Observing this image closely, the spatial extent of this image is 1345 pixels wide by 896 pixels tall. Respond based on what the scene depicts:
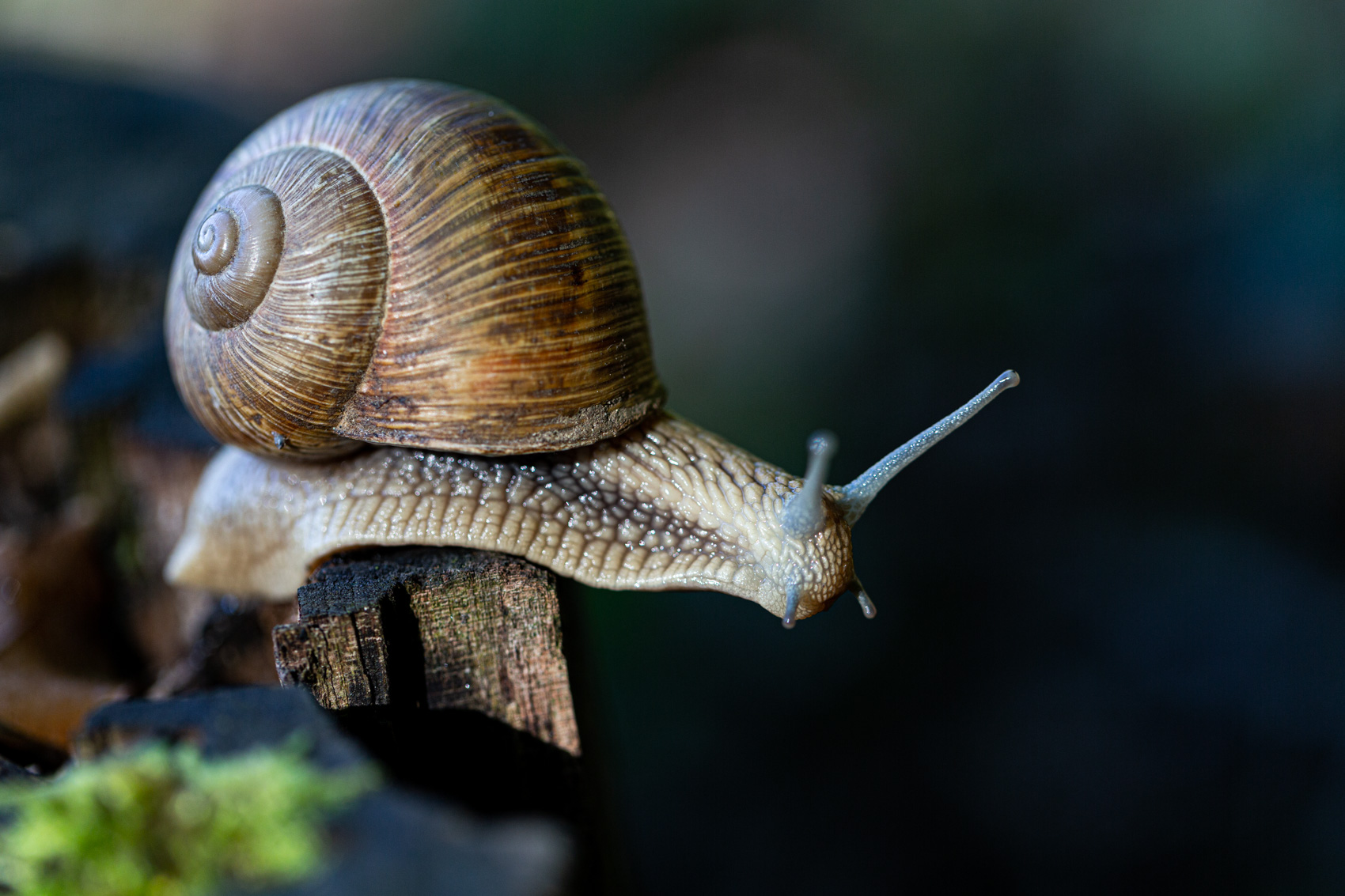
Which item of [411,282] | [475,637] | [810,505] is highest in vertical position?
[411,282]

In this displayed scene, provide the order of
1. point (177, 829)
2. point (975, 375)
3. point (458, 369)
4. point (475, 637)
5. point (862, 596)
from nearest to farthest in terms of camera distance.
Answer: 1. point (177, 829)
2. point (475, 637)
3. point (458, 369)
4. point (862, 596)
5. point (975, 375)

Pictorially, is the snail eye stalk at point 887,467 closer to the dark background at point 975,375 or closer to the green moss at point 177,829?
the green moss at point 177,829

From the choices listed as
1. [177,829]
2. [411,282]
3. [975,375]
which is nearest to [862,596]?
[411,282]

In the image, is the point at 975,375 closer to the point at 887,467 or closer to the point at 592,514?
the point at 887,467

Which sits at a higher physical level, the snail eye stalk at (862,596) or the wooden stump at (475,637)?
the wooden stump at (475,637)

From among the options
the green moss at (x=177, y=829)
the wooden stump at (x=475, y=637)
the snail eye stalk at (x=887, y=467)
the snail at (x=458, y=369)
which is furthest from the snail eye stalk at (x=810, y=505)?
the green moss at (x=177, y=829)

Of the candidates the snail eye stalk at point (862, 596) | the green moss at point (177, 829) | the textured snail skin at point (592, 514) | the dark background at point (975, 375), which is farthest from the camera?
the dark background at point (975, 375)

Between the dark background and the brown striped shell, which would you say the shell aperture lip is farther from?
the dark background

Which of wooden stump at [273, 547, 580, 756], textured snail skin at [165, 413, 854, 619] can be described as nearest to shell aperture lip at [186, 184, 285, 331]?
textured snail skin at [165, 413, 854, 619]
